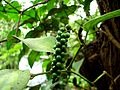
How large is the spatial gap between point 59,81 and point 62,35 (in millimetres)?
119

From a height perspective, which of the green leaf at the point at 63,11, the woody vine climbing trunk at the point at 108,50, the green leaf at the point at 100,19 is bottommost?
the woody vine climbing trunk at the point at 108,50

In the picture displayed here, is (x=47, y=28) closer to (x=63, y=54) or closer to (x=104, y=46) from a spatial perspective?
(x=104, y=46)

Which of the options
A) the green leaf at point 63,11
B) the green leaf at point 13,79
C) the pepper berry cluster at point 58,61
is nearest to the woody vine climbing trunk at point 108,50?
the green leaf at point 63,11

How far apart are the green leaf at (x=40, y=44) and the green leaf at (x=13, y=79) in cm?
6

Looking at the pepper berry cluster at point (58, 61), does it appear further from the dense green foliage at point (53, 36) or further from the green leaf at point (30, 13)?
the green leaf at point (30, 13)

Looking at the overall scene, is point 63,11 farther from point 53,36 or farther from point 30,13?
point 53,36

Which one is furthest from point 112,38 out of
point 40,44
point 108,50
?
point 40,44

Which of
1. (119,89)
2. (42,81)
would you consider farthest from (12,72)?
(119,89)

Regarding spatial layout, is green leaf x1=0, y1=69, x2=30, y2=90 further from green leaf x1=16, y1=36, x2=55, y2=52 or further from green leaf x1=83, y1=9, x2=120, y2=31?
green leaf x1=83, y1=9, x2=120, y2=31

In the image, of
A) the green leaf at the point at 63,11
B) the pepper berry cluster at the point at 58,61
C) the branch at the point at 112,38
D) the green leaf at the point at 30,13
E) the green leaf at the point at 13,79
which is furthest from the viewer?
the green leaf at the point at 30,13

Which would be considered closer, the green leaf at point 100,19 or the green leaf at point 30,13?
the green leaf at point 100,19

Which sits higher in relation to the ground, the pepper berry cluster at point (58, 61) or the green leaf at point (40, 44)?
the green leaf at point (40, 44)

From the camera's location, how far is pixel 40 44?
61 centimetres

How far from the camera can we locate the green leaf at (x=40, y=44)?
0.59 m
